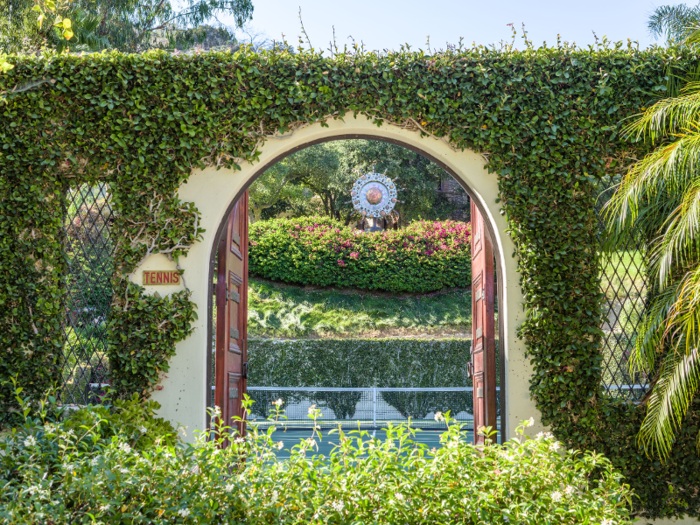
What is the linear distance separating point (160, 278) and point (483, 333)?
237cm

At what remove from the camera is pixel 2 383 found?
12.0ft

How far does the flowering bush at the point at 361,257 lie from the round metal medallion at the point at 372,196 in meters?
1.56

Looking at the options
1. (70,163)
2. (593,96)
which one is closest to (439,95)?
(593,96)

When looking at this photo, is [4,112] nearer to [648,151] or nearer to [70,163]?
[70,163]

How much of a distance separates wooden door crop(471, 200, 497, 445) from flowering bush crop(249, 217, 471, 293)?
9.55 metres

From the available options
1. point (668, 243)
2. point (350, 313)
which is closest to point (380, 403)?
point (350, 313)

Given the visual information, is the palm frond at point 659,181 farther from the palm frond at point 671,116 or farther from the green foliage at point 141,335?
the green foliage at point 141,335

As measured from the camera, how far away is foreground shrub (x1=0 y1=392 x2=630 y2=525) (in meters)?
2.26

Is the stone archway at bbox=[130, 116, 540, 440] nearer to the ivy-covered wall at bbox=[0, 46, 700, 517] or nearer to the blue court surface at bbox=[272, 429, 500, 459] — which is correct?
the ivy-covered wall at bbox=[0, 46, 700, 517]

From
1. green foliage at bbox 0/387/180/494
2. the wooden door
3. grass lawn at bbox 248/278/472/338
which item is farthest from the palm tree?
grass lawn at bbox 248/278/472/338

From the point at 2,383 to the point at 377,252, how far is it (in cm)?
1144

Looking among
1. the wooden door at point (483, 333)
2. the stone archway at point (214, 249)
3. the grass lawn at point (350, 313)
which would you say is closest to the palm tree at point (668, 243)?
the stone archway at point (214, 249)

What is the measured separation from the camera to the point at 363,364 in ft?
36.5

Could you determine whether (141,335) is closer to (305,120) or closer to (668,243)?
(305,120)
